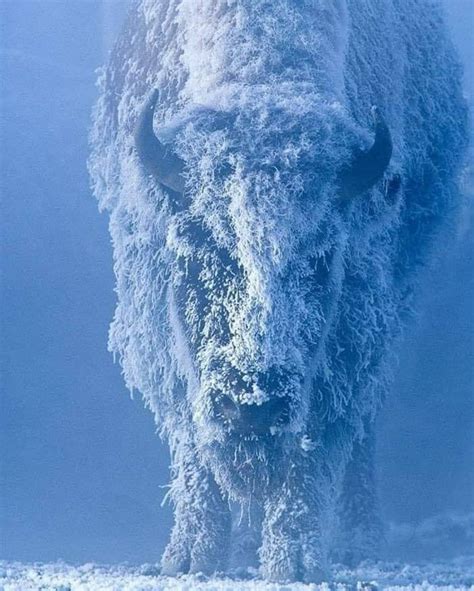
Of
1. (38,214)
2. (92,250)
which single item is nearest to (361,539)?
(92,250)

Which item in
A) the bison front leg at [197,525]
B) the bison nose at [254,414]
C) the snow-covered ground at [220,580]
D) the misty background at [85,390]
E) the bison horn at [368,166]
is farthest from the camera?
the misty background at [85,390]

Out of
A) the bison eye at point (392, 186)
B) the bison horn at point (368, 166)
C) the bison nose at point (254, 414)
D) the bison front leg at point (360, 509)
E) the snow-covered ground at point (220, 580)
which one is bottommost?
the snow-covered ground at point (220, 580)

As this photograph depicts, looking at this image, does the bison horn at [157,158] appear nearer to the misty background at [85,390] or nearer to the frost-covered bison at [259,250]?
the frost-covered bison at [259,250]

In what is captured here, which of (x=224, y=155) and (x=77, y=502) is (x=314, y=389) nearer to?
(x=224, y=155)

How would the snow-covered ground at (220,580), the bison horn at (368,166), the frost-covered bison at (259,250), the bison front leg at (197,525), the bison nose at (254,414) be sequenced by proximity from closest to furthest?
the snow-covered ground at (220,580) → the bison nose at (254,414) → the frost-covered bison at (259,250) → the bison horn at (368,166) → the bison front leg at (197,525)

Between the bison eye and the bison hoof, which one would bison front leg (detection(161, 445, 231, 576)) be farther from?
the bison eye

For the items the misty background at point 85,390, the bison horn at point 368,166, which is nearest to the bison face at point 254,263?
the bison horn at point 368,166

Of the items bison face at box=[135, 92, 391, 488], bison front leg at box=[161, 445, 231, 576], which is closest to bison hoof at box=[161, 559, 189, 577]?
bison front leg at box=[161, 445, 231, 576]
